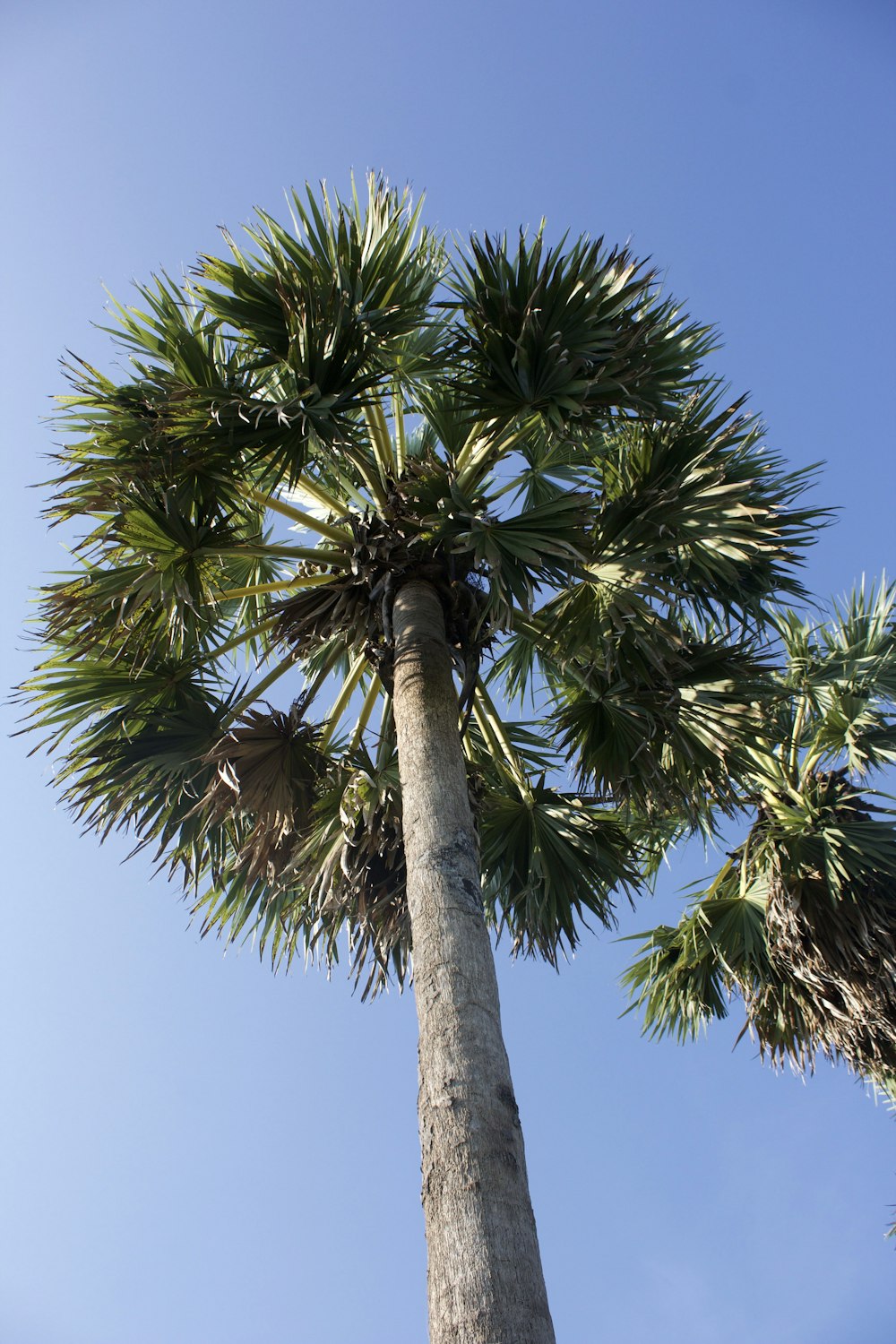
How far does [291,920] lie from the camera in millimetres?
7473

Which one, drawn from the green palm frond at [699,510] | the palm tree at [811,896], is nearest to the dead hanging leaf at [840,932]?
the palm tree at [811,896]

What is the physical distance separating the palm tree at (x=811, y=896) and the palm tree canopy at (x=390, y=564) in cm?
107

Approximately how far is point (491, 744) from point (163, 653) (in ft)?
7.65

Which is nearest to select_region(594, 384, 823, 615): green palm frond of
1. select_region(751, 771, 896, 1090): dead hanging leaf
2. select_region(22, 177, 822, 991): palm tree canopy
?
select_region(22, 177, 822, 991): palm tree canopy

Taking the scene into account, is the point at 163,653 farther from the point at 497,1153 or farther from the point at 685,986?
the point at 685,986

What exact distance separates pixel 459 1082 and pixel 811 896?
4.75 meters

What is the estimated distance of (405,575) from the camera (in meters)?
6.13

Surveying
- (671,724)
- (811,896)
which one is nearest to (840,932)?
(811,896)

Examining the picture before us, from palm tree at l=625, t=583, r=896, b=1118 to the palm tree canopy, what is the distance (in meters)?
1.07

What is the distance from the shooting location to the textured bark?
3.23 m

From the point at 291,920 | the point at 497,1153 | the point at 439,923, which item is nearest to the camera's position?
the point at 497,1153

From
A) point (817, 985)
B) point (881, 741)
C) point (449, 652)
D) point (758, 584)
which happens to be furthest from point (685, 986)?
point (449, 652)

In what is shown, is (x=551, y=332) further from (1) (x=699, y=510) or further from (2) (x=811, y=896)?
(2) (x=811, y=896)

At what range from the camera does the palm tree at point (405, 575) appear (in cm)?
568
